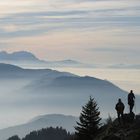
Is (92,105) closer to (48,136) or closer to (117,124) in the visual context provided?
(117,124)

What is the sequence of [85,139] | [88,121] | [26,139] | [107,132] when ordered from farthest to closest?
[26,139], [88,121], [85,139], [107,132]

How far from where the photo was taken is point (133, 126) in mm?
41062

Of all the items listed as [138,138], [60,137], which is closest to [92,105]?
[138,138]

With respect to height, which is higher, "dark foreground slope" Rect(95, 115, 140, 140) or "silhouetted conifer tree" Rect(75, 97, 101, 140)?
"silhouetted conifer tree" Rect(75, 97, 101, 140)

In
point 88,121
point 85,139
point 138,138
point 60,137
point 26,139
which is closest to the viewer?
point 138,138

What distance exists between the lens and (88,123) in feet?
181

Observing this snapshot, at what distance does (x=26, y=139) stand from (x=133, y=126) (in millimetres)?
128540

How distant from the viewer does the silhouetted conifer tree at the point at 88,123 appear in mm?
51906

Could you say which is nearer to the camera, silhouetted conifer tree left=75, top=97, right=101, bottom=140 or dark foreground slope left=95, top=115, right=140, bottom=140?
dark foreground slope left=95, top=115, right=140, bottom=140

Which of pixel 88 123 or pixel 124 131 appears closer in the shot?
pixel 124 131

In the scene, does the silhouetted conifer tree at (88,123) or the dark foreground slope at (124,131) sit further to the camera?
the silhouetted conifer tree at (88,123)

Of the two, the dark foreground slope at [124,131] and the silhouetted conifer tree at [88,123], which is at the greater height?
the silhouetted conifer tree at [88,123]

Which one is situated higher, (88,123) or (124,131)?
(88,123)

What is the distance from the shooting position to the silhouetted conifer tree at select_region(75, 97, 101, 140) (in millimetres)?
51906
